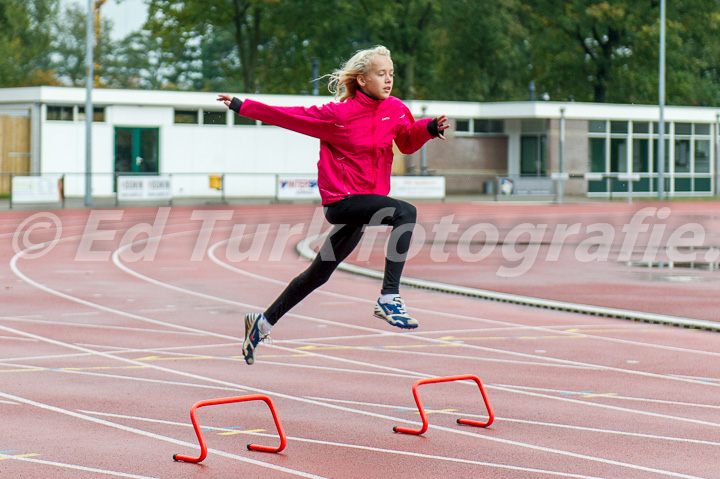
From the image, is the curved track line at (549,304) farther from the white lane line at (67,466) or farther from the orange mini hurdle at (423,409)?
the white lane line at (67,466)

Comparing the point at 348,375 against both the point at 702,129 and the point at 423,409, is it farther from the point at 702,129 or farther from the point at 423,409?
the point at 702,129

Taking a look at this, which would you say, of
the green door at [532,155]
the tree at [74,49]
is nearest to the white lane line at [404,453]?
the green door at [532,155]

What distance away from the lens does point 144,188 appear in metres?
38.2

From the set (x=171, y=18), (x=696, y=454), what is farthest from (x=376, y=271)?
(x=171, y=18)

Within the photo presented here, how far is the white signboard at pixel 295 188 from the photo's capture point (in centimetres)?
4178

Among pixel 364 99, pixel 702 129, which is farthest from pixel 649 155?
pixel 364 99

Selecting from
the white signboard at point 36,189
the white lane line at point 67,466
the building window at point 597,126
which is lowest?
the white lane line at point 67,466

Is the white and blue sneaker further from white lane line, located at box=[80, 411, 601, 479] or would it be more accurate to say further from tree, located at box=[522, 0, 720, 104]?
tree, located at box=[522, 0, 720, 104]

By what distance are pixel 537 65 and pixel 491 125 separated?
18838 millimetres

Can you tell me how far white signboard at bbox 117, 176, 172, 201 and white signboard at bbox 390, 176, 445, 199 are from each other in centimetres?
860

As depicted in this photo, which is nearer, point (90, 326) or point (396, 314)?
point (396, 314)

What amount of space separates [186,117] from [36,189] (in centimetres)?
976

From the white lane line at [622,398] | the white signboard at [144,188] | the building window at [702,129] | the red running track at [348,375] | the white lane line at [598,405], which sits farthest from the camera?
the building window at [702,129]

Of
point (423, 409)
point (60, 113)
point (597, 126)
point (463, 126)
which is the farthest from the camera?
point (463, 126)
